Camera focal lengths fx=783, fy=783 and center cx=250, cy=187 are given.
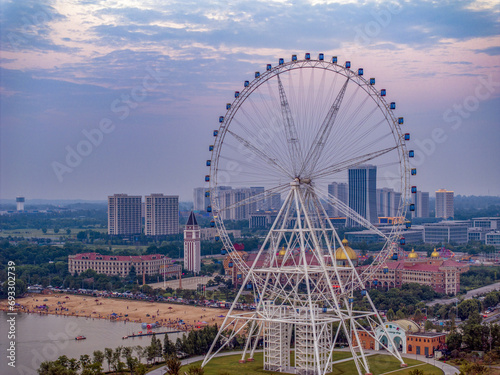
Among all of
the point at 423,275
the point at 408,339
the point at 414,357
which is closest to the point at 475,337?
the point at 408,339

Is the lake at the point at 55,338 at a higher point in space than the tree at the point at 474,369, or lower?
lower

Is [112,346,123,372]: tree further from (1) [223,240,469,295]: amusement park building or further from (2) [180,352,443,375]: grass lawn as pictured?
(1) [223,240,469,295]: amusement park building

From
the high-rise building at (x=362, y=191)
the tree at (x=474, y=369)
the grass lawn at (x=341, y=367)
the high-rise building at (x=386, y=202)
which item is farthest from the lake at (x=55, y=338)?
the high-rise building at (x=386, y=202)

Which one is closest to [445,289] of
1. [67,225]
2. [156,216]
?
[156,216]

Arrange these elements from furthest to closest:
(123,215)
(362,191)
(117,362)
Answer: (362,191) < (123,215) < (117,362)

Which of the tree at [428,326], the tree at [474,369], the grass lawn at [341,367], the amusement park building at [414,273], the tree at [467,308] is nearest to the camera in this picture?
the tree at [474,369]

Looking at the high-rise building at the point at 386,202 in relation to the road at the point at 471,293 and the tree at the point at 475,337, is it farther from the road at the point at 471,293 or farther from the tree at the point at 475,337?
the tree at the point at 475,337

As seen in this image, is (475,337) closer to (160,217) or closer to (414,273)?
(414,273)
